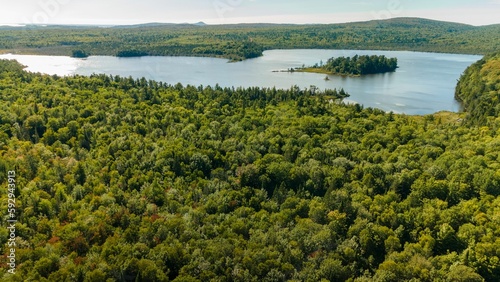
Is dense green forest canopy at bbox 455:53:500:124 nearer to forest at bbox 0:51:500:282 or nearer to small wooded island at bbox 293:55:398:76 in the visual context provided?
forest at bbox 0:51:500:282

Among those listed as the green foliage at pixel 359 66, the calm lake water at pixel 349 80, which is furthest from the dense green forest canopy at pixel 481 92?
the green foliage at pixel 359 66

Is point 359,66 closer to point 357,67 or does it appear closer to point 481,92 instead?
point 357,67

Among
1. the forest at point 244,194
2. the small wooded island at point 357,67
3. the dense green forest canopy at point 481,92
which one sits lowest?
the forest at point 244,194

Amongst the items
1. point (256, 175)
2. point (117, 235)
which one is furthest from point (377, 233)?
point (117, 235)

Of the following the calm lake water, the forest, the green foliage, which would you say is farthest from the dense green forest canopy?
the green foliage

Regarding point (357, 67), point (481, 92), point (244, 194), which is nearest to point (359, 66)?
point (357, 67)

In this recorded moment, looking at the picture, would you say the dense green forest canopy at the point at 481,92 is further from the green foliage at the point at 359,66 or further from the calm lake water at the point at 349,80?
the green foliage at the point at 359,66
